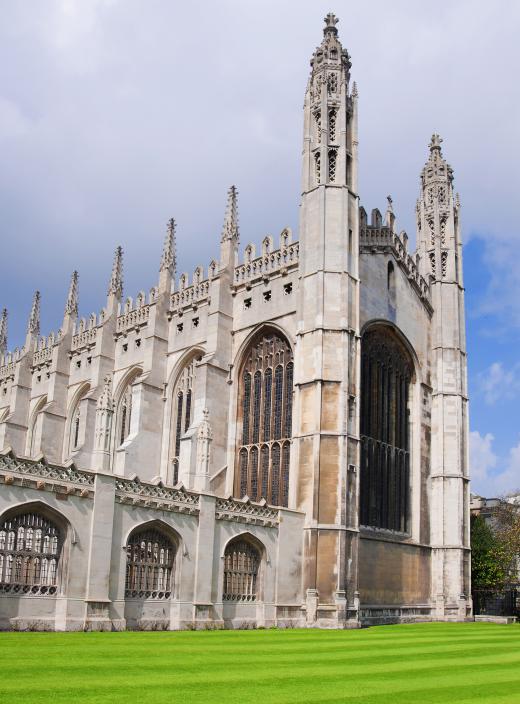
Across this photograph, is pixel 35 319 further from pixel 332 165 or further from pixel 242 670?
pixel 242 670

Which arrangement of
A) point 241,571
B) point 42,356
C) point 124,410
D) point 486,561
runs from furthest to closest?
point 42,356 → point 486,561 → point 124,410 → point 241,571

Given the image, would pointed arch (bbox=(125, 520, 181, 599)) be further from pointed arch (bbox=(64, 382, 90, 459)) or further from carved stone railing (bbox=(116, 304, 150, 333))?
pointed arch (bbox=(64, 382, 90, 459))

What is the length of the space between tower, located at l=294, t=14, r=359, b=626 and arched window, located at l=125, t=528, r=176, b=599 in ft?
21.7

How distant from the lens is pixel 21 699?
28.5ft

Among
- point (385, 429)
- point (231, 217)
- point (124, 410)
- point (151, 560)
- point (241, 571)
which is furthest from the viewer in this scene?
point (124, 410)

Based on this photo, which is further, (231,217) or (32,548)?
(231,217)

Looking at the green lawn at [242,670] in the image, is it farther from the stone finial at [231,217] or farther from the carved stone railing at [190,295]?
the stone finial at [231,217]

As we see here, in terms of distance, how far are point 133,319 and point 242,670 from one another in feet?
105

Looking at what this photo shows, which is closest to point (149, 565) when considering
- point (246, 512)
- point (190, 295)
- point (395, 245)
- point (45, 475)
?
point (246, 512)

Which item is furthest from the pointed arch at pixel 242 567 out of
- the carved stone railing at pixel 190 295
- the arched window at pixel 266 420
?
the carved stone railing at pixel 190 295

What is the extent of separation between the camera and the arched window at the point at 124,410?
41.8 meters

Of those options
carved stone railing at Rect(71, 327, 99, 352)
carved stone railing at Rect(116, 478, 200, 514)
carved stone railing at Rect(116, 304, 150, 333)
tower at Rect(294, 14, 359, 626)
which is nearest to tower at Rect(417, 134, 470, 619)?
tower at Rect(294, 14, 359, 626)

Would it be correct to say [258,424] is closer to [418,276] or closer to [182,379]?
[182,379]

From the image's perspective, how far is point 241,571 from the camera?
26.1 m
